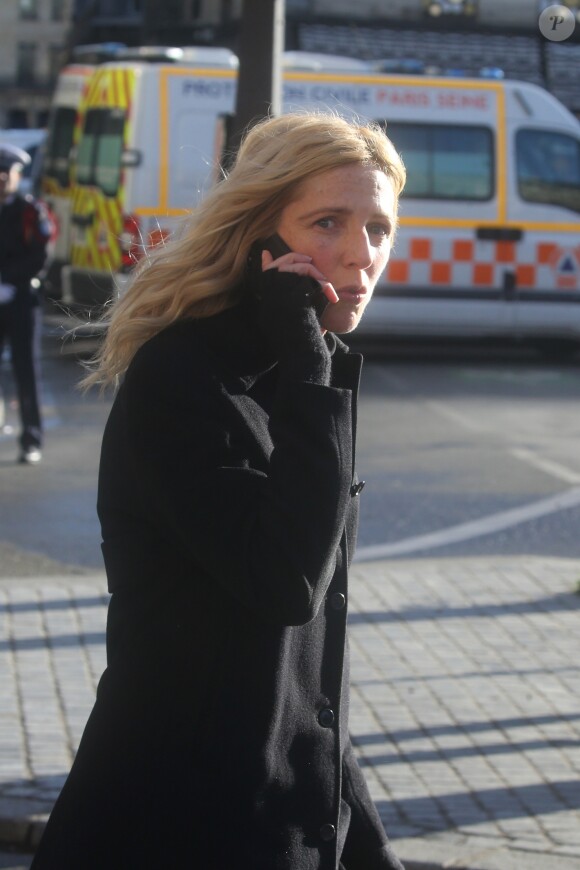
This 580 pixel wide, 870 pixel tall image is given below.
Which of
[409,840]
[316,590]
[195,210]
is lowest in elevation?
[409,840]

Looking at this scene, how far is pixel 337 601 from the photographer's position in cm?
215

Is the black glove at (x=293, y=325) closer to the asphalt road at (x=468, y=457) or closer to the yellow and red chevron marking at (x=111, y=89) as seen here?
the asphalt road at (x=468, y=457)

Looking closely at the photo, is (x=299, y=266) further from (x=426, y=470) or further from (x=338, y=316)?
(x=426, y=470)

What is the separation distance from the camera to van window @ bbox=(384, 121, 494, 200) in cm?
1533

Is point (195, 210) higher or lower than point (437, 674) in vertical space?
higher

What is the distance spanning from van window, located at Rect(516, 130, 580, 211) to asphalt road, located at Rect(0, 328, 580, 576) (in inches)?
68.4

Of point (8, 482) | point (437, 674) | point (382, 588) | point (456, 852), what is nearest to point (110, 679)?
point (456, 852)

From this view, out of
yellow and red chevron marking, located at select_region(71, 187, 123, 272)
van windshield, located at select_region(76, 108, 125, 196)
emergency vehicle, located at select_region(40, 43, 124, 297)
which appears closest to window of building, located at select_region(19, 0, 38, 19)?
emergency vehicle, located at select_region(40, 43, 124, 297)

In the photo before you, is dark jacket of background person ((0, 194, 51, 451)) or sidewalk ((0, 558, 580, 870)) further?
dark jacket of background person ((0, 194, 51, 451))

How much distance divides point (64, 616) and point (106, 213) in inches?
377

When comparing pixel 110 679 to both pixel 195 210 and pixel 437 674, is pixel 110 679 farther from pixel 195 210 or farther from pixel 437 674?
pixel 437 674

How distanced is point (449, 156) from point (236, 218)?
44.3 feet

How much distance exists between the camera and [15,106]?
9069 cm

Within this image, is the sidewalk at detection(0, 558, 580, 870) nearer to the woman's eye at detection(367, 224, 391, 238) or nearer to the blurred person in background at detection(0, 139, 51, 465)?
the woman's eye at detection(367, 224, 391, 238)
